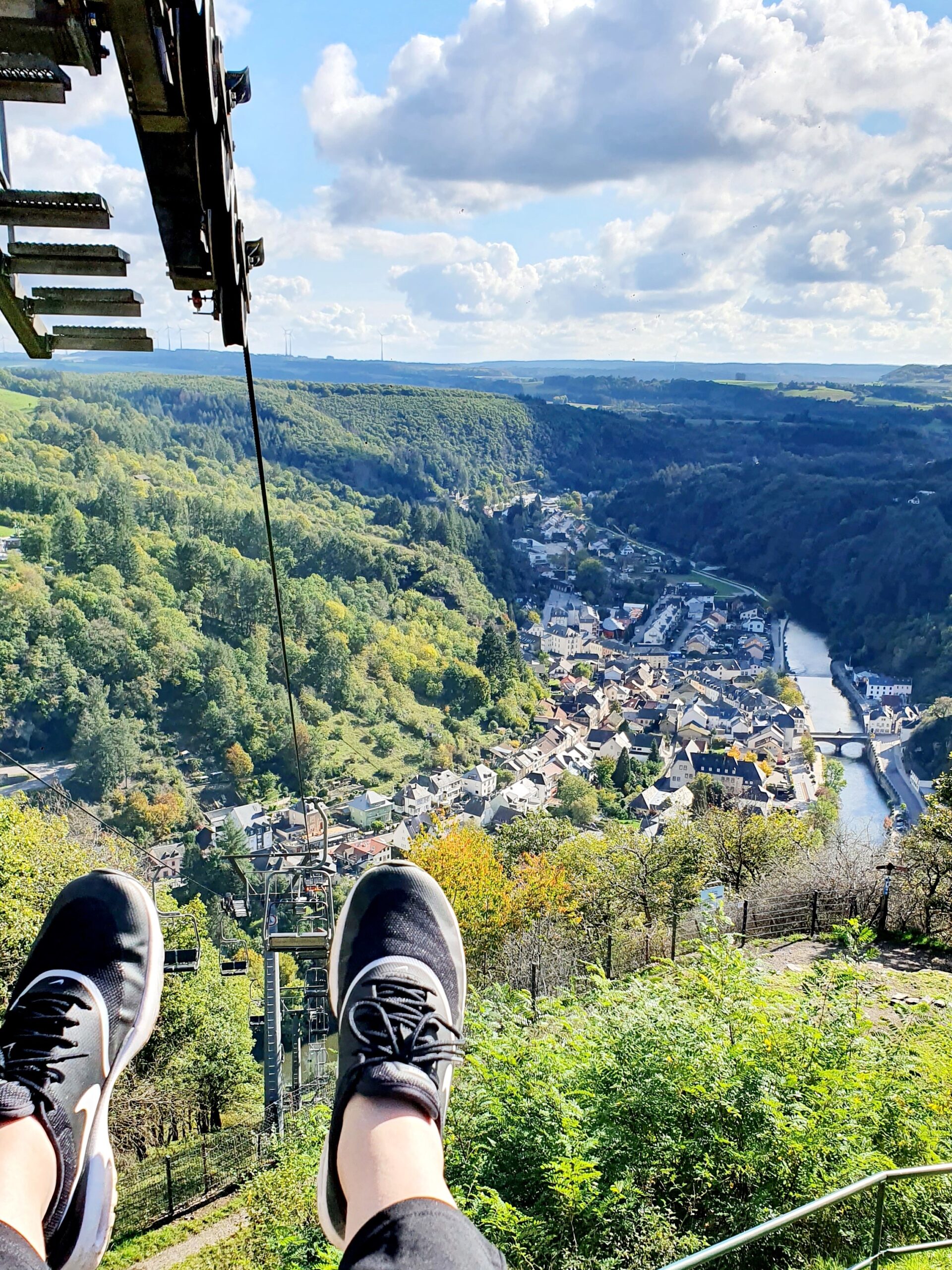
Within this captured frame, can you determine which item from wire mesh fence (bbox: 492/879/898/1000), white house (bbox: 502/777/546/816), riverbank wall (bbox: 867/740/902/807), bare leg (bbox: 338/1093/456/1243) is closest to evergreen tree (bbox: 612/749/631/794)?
white house (bbox: 502/777/546/816)

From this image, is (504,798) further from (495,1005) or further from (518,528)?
(518,528)

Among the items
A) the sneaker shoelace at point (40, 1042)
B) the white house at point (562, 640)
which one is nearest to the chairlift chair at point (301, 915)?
the sneaker shoelace at point (40, 1042)

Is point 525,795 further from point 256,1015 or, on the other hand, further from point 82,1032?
point 82,1032

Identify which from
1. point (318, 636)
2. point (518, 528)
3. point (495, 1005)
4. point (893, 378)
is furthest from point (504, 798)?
point (893, 378)

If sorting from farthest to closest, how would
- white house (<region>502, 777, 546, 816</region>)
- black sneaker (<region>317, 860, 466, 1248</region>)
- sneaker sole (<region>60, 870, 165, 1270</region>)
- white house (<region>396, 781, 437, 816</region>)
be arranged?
1. white house (<region>396, 781, 437, 816</region>)
2. white house (<region>502, 777, 546, 816</region>)
3. black sneaker (<region>317, 860, 466, 1248</region>)
4. sneaker sole (<region>60, 870, 165, 1270</region>)

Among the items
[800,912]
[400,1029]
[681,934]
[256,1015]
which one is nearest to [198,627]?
[256,1015]

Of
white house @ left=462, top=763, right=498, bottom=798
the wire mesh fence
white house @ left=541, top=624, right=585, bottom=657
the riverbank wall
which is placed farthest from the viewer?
white house @ left=541, top=624, right=585, bottom=657

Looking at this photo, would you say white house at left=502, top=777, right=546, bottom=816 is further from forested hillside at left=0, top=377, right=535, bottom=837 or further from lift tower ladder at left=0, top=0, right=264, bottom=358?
lift tower ladder at left=0, top=0, right=264, bottom=358
